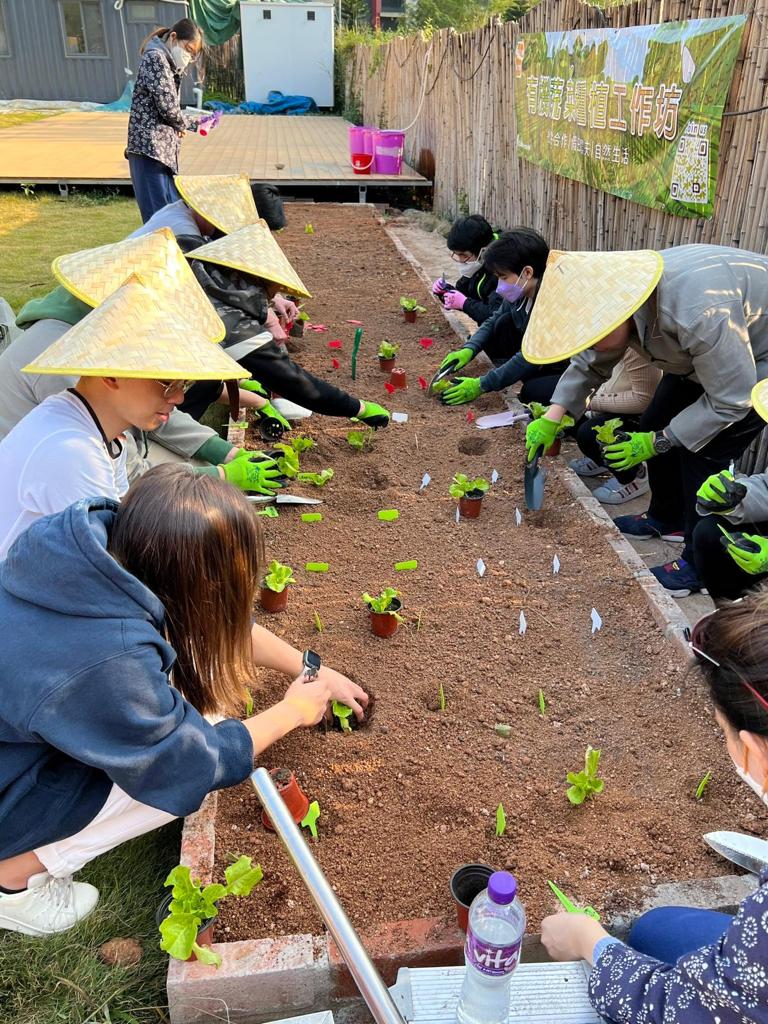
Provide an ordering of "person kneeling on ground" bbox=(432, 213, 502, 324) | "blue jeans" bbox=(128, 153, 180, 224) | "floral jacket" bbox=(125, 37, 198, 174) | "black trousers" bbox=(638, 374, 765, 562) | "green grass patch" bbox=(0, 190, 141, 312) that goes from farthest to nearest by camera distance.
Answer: "green grass patch" bbox=(0, 190, 141, 312) < "blue jeans" bbox=(128, 153, 180, 224) < "floral jacket" bbox=(125, 37, 198, 174) < "person kneeling on ground" bbox=(432, 213, 502, 324) < "black trousers" bbox=(638, 374, 765, 562)

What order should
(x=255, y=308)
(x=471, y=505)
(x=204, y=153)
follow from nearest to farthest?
(x=471, y=505) → (x=255, y=308) → (x=204, y=153)

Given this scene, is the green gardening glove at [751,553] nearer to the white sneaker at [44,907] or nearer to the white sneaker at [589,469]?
the white sneaker at [589,469]

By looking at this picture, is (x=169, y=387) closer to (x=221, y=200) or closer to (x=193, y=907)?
(x=193, y=907)

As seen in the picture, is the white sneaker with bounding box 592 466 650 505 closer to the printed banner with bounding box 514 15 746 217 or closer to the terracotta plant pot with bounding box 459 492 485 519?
the terracotta plant pot with bounding box 459 492 485 519

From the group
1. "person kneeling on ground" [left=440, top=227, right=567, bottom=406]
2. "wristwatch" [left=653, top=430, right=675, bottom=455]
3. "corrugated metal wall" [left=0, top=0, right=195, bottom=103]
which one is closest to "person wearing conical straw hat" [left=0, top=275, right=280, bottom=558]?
"wristwatch" [left=653, top=430, right=675, bottom=455]

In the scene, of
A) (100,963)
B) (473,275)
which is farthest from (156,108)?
(100,963)

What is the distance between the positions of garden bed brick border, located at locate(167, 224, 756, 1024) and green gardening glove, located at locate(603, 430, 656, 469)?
1.90 m

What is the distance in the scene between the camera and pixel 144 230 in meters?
3.94

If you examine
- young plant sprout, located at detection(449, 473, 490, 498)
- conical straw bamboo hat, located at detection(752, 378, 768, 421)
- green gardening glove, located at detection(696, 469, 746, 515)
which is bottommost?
young plant sprout, located at detection(449, 473, 490, 498)

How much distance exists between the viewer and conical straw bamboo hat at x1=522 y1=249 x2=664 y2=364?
2812mm

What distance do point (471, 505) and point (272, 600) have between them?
1.11m

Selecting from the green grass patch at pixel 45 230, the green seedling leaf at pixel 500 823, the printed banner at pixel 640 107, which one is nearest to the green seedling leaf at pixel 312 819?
the green seedling leaf at pixel 500 823

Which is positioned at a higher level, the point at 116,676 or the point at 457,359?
the point at 116,676

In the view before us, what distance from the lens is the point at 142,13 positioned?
67.8 feet
